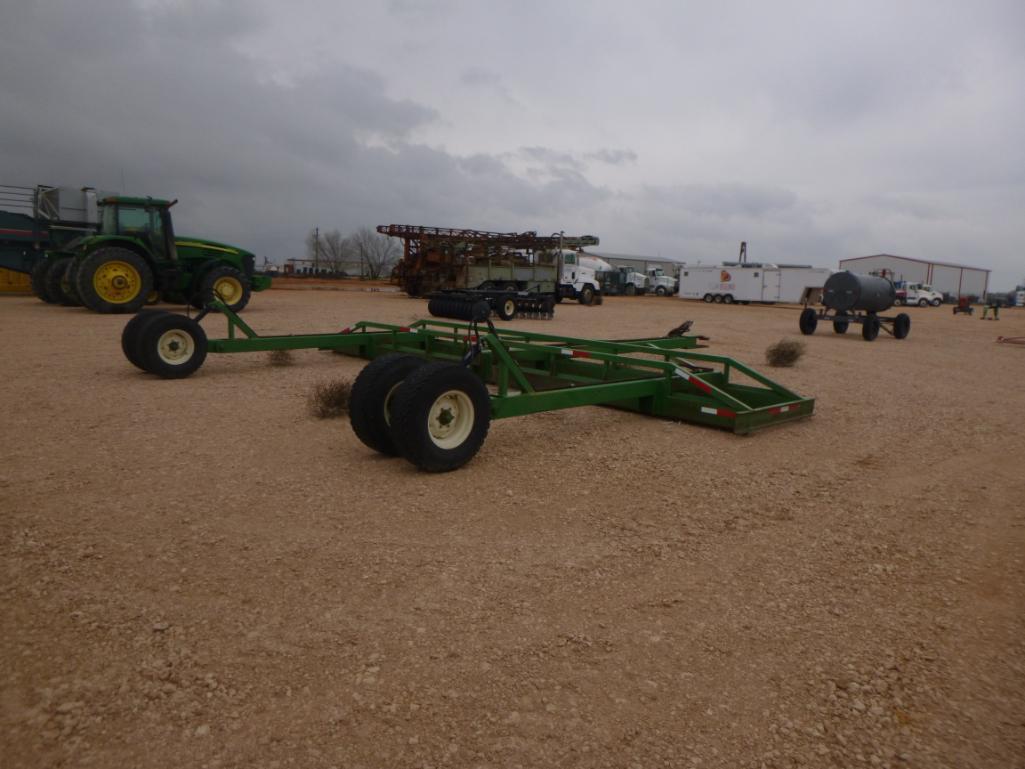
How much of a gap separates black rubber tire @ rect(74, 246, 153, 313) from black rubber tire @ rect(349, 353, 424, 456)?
12447 mm

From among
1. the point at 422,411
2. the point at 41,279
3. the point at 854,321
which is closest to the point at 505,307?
the point at 854,321

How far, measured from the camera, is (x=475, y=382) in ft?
15.9

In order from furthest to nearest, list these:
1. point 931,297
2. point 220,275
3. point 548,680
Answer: point 931,297 → point 220,275 → point 548,680

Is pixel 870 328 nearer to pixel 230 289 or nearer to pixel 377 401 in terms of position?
pixel 230 289

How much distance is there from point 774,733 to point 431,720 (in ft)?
3.71

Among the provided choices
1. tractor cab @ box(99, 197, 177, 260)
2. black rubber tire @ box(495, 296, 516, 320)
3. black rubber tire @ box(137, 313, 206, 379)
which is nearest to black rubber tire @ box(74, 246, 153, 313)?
tractor cab @ box(99, 197, 177, 260)

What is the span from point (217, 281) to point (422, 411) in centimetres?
1297

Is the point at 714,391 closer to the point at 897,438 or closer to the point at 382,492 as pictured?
the point at 897,438

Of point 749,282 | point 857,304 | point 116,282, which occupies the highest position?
point 749,282

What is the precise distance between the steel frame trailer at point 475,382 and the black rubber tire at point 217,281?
24.7ft

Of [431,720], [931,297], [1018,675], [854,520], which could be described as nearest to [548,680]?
[431,720]

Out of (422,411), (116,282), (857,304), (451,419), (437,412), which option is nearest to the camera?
(422,411)

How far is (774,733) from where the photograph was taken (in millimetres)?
2283

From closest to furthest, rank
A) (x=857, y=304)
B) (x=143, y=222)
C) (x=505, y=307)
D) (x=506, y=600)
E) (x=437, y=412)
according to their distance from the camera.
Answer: (x=506, y=600) → (x=437, y=412) → (x=143, y=222) → (x=857, y=304) → (x=505, y=307)
